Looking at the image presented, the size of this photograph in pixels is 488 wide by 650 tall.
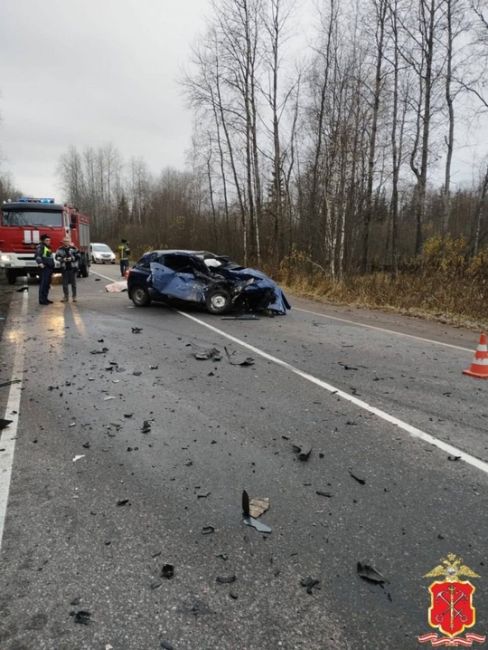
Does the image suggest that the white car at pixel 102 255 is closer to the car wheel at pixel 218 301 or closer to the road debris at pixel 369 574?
the car wheel at pixel 218 301

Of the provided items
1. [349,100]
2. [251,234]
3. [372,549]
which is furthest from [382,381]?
[251,234]

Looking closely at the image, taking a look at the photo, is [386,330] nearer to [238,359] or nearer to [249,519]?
[238,359]

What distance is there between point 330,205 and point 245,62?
1022 cm

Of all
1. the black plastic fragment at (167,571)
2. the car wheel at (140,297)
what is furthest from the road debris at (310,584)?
the car wheel at (140,297)

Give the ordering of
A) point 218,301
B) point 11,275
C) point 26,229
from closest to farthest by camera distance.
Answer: point 218,301 < point 26,229 < point 11,275

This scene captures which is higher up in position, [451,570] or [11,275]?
[11,275]

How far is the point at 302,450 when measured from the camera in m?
3.93

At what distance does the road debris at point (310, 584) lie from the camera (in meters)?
2.35

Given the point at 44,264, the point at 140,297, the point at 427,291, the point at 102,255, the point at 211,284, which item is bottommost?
the point at 140,297

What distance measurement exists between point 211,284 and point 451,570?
9.83m

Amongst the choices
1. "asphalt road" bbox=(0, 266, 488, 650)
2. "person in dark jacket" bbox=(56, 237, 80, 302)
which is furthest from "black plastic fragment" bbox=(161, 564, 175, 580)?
"person in dark jacket" bbox=(56, 237, 80, 302)

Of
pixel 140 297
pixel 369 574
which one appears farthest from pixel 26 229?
pixel 369 574

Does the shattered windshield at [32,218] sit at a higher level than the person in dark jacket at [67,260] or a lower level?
higher

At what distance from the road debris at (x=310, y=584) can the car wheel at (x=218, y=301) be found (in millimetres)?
9549
